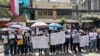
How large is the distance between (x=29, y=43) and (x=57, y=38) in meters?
1.95

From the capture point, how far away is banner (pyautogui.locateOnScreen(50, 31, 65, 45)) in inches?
733

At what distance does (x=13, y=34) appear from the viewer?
17953 millimetres

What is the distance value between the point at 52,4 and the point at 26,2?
5.24m

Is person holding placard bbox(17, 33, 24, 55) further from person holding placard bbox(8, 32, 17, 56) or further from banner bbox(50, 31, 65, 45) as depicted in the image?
banner bbox(50, 31, 65, 45)

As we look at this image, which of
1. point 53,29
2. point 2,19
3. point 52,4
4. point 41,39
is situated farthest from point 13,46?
point 52,4

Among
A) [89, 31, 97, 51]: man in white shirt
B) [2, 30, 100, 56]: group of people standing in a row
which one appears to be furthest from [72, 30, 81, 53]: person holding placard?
[89, 31, 97, 51]: man in white shirt

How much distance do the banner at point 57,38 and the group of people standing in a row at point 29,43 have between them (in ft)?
0.92

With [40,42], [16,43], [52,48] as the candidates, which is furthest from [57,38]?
[16,43]

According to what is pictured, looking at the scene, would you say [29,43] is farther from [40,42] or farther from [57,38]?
[57,38]

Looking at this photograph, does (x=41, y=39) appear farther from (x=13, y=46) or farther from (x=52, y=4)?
(x=52, y=4)

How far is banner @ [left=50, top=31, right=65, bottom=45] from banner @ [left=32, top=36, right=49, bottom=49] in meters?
0.46

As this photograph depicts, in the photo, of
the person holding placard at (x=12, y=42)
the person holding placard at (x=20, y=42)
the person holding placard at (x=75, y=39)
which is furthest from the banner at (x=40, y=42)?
the person holding placard at (x=75, y=39)

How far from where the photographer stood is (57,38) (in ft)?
61.7

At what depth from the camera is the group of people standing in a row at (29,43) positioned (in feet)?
58.6
